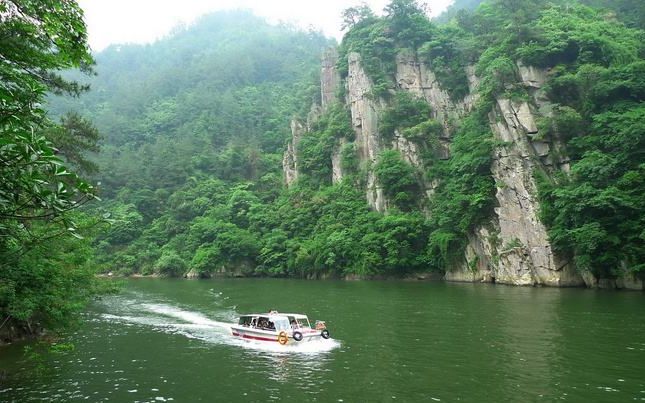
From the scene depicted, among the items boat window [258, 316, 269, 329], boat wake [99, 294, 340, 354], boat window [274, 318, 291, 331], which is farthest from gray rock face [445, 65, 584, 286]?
boat window [258, 316, 269, 329]

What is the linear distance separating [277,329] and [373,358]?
6.63 meters

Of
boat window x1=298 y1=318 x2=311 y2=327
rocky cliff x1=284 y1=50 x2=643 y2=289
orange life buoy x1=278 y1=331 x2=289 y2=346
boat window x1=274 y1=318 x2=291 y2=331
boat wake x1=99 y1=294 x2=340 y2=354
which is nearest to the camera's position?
boat wake x1=99 y1=294 x2=340 y2=354

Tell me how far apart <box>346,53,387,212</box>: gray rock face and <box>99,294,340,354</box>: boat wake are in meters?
38.4

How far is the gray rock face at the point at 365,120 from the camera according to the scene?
7419 cm

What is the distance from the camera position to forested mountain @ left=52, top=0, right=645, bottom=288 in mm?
47719

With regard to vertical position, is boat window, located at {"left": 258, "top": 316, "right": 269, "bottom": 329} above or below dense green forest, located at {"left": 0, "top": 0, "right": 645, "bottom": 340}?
below

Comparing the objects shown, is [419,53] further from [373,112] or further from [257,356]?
[257,356]

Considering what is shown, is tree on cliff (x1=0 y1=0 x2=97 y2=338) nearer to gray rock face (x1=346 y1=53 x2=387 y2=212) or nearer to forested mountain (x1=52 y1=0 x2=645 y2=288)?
forested mountain (x1=52 y1=0 x2=645 y2=288)

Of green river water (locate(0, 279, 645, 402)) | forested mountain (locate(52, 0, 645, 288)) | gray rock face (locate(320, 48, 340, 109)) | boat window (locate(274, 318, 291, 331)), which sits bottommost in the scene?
green river water (locate(0, 279, 645, 402))

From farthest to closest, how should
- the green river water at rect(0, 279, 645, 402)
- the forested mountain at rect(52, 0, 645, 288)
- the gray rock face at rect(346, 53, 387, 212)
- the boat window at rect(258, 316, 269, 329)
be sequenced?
1. the gray rock face at rect(346, 53, 387, 212)
2. the forested mountain at rect(52, 0, 645, 288)
3. the boat window at rect(258, 316, 269, 329)
4. the green river water at rect(0, 279, 645, 402)

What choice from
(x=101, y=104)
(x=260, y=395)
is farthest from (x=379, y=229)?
(x=101, y=104)

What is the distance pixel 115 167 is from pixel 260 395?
10664 centimetres

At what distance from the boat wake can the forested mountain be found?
4.86m

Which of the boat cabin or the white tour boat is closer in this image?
the white tour boat
